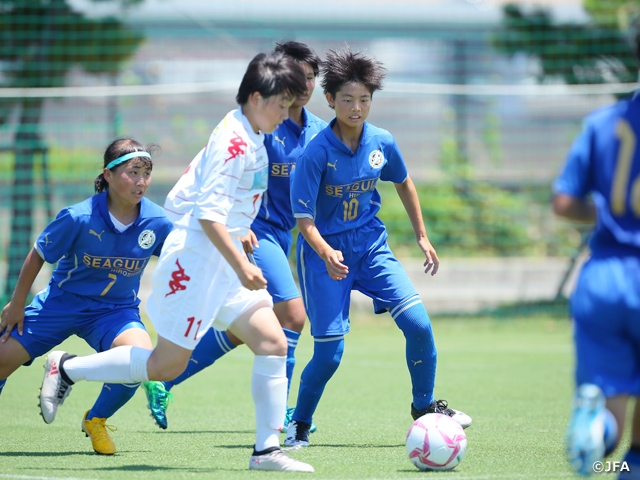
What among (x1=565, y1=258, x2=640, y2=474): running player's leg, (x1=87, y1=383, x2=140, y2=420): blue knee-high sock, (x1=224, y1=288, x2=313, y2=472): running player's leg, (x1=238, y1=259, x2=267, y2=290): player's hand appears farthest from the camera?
(x1=87, y1=383, x2=140, y2=420): blue knee-high sock

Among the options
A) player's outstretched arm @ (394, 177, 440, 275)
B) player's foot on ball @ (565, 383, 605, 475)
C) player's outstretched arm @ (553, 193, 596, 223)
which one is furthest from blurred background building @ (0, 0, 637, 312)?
player's foot on ball @ (565, 383, 605, 475)

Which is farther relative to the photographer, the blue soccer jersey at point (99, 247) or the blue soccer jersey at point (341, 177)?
the blue soccer jersey at point (341, 177)

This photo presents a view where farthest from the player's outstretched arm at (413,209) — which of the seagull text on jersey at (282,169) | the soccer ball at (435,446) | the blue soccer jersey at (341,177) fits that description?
the soccer ball at (435,446)

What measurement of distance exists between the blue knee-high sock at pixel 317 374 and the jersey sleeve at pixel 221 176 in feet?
A: 4.68

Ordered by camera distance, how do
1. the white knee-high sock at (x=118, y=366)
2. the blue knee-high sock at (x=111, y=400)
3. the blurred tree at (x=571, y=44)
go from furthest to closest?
the blurred tree at (x=571, y=44) → the blue knee-high sock at (x=111, y=400) → the white knee-high sock at (x=118, y=366)

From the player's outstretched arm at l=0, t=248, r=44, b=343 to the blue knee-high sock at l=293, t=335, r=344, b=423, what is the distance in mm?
1547

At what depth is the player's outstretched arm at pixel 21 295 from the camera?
485 centimetres

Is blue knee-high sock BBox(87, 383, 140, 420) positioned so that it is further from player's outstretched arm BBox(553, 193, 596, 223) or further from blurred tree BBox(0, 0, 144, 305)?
blurred tree BBox(0, 0, 144, 305)

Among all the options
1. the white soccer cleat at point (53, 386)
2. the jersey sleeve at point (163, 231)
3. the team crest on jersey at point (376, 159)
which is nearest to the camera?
the white soccer cleat at point (53, 386)

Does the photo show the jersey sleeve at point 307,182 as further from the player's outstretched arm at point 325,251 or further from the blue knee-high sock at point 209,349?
the blue knee-high sock at point 209,349

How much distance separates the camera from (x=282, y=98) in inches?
162

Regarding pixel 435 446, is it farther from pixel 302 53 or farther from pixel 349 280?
pixel 302 53

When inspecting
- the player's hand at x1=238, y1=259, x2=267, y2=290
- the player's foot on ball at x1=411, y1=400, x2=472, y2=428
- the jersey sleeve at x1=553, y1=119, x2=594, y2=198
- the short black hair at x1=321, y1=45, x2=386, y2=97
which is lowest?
the player's foot on ball at x1=411, y1=400, x2=472, y2=428

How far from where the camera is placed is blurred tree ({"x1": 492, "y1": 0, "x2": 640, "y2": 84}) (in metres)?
13.7
